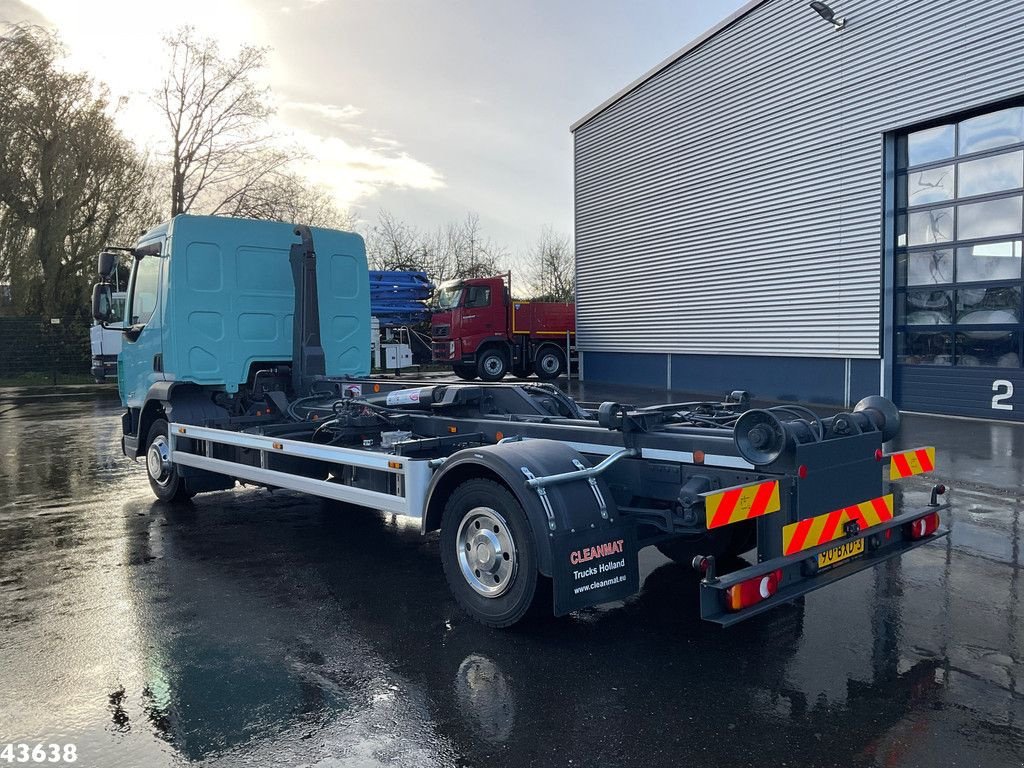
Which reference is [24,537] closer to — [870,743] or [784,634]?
[784,634]

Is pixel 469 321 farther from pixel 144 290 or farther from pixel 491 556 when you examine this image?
pixel 491 556

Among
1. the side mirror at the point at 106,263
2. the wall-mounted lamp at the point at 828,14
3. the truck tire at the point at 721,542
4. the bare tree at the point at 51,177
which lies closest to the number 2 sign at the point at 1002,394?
the wall-mounted lamp at the point at 828,14

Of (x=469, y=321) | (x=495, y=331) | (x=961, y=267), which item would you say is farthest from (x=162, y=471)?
(x=495, y=331)

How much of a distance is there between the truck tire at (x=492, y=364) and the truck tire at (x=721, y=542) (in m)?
20.9

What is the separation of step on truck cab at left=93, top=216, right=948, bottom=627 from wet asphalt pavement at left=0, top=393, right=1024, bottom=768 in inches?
15.9

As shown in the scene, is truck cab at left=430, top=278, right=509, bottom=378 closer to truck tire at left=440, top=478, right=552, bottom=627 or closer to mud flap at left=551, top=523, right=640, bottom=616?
truck tire at left=440, top=478, right=552, bottom=627

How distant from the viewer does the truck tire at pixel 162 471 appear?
8297mm

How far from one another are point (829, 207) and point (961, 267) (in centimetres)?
332

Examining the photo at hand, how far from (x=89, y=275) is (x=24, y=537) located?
2613cm

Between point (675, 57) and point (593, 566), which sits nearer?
point (593, 566)

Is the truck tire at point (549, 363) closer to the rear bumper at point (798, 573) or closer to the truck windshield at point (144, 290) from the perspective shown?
the truck windshield at point (144, 290)

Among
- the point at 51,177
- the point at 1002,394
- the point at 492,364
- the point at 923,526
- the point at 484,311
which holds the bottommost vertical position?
the point at 923,526

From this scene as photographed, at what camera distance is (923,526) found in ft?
16.0

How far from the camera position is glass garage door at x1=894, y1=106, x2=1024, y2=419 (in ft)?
47.3
